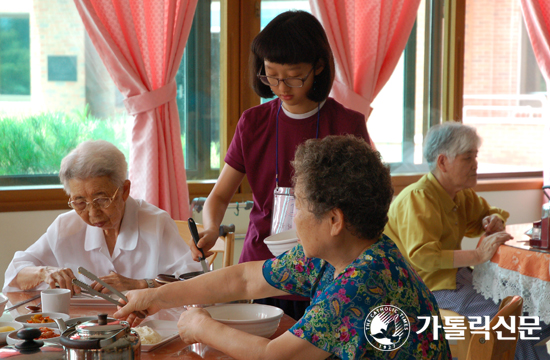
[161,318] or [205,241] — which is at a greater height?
[205,241]

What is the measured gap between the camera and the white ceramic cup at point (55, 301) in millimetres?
1451

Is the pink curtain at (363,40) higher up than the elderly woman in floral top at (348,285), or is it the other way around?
the pink curtain at (363,40)

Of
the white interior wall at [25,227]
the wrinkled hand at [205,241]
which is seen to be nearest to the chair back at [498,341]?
the wrinkled hand at [205,241]

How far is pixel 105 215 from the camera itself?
1954 millimetres

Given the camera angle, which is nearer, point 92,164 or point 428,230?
point 92,164

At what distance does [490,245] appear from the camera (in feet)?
8.38

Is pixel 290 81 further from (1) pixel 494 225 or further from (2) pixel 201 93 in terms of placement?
(2) pixel 201 93

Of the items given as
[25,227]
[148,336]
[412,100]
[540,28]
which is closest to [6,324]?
[148,336]

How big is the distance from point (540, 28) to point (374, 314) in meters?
4.12

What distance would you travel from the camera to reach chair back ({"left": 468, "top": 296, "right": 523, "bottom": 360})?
47.7 inches

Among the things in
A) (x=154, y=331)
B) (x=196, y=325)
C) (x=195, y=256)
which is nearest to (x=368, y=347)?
(x=196, y=325)

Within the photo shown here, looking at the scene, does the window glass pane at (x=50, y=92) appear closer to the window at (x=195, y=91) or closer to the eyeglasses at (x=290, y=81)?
the window at (x=195, y=91)

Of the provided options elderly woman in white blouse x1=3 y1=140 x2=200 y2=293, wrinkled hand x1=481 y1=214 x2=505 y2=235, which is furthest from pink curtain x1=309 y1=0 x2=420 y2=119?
elderly woman in white blouse x1=3 y1=140 x2=200 y2=293

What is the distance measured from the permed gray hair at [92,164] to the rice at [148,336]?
828mm
